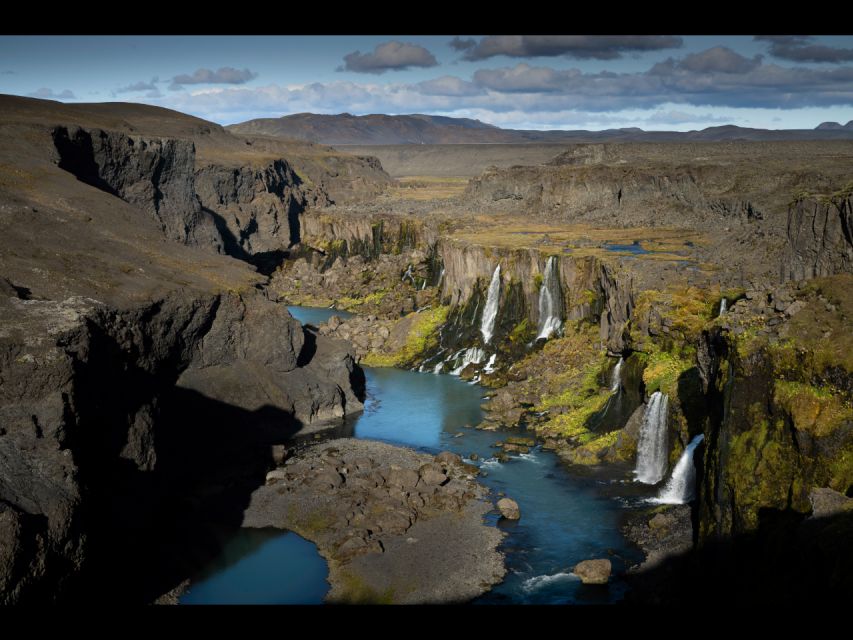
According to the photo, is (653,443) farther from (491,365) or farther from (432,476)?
(491,365)

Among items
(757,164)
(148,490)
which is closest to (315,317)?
(148,490)

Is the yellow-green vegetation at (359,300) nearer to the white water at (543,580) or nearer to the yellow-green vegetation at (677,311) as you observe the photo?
the yellow-green vegetation at (677,311)

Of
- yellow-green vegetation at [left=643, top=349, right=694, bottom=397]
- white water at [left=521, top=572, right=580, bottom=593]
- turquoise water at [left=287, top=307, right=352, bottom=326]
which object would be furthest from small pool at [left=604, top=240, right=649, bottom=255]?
white water at [left=521, top=572, right=580, bottom=593]

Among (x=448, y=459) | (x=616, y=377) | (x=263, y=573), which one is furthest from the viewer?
(x=616, y=377)

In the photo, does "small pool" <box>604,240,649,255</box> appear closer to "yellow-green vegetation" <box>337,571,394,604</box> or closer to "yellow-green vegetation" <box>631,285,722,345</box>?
"yellow-green vegetation" <box>631,285,722,345</box>

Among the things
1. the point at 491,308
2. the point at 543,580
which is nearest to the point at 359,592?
the point at 543,580

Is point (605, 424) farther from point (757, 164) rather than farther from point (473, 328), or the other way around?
point (757, 164)

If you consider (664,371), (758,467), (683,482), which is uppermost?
(758,467)
